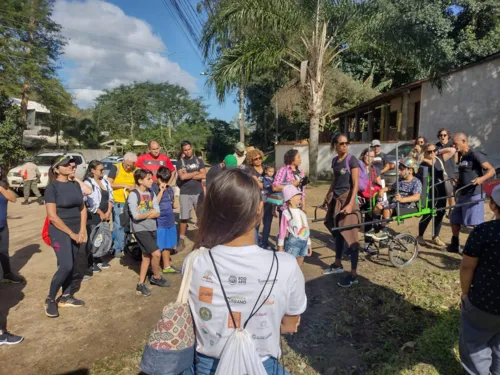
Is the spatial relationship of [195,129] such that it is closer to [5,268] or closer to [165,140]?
[165,140]

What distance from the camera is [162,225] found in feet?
15.6

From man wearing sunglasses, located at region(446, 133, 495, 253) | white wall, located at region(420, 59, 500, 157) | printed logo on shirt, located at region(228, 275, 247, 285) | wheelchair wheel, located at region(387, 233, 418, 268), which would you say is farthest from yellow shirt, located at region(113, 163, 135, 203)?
white wall, located at region(420, 59, 500, 157)

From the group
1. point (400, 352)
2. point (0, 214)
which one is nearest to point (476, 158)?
point (400, 352)

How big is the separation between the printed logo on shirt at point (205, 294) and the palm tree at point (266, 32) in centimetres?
1007

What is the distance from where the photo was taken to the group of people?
1.39 m

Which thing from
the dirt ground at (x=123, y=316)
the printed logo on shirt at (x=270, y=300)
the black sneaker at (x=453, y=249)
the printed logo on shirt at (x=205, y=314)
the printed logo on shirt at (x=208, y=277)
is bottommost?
the dirt ground at (x=123, y=316)

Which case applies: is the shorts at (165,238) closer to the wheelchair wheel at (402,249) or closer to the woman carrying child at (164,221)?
the woman carrying child at (164,221)

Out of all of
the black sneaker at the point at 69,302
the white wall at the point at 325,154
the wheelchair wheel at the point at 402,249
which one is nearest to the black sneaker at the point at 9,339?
the black sneaker at the point at 69,302

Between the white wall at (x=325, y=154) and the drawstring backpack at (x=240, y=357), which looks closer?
the drawstring backpack at (x=240, y=357)

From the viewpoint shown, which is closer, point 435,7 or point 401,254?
point 401,254

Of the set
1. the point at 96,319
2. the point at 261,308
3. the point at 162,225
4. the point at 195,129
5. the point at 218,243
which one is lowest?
the point at 96,319

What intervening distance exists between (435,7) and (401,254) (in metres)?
17.8

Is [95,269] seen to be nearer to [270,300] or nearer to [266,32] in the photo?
[270,300]

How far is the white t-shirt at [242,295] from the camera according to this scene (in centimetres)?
136
